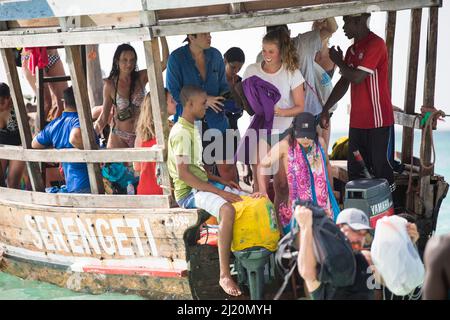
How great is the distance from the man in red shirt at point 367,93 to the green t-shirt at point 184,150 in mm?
1471

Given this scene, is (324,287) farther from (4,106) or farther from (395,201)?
(4,106)

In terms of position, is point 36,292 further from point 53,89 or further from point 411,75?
point 411,75

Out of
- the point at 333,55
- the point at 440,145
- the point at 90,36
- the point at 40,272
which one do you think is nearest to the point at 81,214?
the point at 40,272

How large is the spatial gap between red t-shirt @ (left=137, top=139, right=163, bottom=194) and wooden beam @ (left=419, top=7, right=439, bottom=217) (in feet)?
7.84

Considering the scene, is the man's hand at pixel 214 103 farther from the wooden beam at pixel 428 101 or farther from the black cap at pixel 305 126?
the wooden beam at pixel 428 101

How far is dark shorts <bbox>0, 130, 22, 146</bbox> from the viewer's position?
854cm

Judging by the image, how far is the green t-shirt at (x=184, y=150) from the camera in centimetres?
643

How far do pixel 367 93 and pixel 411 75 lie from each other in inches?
40.4

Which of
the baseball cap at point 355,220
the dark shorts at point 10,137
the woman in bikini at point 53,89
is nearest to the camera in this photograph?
the baseball cap at point 355,220

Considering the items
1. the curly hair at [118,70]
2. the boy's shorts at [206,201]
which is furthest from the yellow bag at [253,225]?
the curly hair at [118,70]

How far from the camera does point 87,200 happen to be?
7.32 metres

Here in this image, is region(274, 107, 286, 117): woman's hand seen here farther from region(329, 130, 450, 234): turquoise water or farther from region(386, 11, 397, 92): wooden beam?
region(329, 130, 450, 234): turquoise water

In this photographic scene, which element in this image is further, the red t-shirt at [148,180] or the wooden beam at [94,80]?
the wooden beam at [94,80]

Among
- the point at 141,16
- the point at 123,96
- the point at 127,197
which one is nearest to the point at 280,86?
the point at 141,16
